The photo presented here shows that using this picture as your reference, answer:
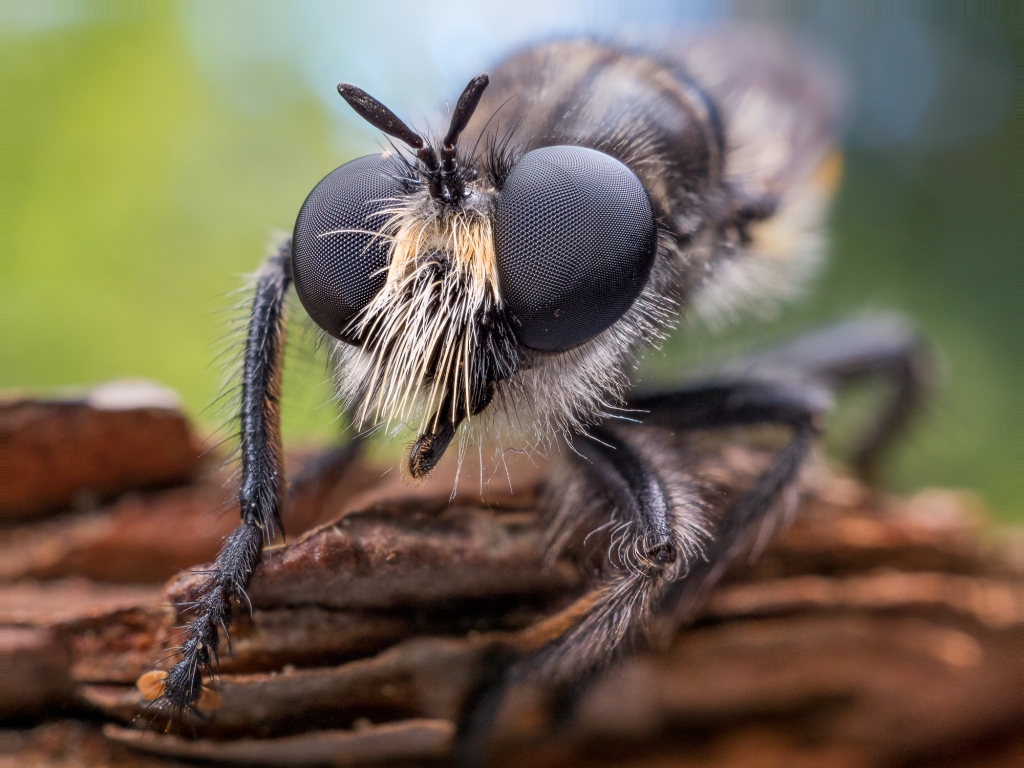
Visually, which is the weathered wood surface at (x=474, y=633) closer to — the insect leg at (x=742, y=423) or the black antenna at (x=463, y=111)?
the insect leg at (x=742, y=423)

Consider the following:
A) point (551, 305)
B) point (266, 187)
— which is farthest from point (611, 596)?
point (266, 187)

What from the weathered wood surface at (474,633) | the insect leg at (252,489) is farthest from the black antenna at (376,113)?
the weathered wood surface at (474,633)

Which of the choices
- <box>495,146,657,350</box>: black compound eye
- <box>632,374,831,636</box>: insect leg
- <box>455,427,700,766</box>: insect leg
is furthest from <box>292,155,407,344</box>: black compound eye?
<box>632,374,831,636</box>: insect leg

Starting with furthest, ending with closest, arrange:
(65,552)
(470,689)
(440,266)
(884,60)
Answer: (884,60)
(65,552)
(470,689)
(440,266)

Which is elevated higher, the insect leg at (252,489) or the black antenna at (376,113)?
the black antenna at (376,113)

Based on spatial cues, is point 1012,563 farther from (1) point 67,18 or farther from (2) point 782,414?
(1) point 67,18

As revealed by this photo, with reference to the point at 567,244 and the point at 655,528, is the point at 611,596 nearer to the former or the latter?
the point at 655,528

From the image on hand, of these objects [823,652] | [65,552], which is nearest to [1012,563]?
[823,652]
